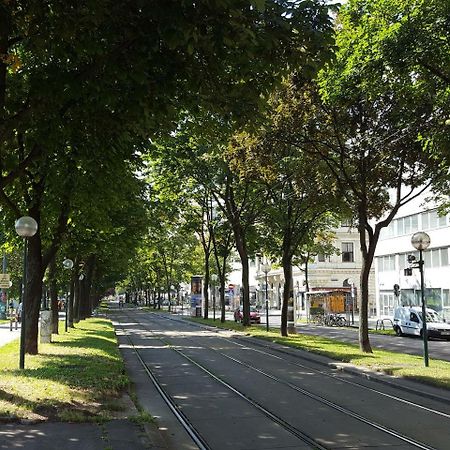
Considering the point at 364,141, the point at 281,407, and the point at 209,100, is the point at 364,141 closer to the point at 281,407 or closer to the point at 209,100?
the point at 281,407

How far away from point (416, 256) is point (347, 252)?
27.1 m

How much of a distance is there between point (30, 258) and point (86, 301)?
100 feet

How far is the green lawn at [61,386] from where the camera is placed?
27.3 feet

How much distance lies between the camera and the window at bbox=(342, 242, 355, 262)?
3014 inches

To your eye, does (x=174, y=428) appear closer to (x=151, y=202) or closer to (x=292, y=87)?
(x=292, y=87)

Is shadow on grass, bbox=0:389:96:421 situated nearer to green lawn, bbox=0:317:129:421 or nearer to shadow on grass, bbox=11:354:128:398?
green lawn, bbox=0:317:129:421

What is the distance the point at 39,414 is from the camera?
817 cm

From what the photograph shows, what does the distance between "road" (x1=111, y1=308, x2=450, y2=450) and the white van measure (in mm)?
16462

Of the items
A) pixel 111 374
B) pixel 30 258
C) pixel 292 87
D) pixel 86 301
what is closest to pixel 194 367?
pixel 111 374

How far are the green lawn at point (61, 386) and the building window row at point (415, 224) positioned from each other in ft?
120

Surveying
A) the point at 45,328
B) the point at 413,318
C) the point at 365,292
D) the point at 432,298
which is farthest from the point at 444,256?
the point at 45,328

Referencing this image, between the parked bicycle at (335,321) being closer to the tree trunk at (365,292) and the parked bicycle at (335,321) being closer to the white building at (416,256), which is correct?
the white building at (416,256)

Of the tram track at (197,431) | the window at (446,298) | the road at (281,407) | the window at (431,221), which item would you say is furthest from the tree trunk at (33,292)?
the window at (446,298)

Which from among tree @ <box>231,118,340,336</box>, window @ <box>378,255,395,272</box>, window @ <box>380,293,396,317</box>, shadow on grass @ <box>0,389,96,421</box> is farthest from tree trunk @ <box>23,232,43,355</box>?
window @ <box>378,255,395,272</box>
